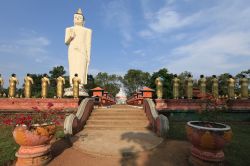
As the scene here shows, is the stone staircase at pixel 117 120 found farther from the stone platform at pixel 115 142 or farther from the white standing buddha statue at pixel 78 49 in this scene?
the white standing buddha statue at pixel 78 49

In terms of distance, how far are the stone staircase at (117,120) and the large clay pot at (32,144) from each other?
9.95ft

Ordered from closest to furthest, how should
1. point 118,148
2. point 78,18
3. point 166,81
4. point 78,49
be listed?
point 118,148 → point 78,49 → point 78,18 → point 166,81

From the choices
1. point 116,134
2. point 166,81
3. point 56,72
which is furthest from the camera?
point 56,72

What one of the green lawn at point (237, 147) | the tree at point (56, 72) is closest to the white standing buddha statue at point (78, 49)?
the green lawn at point (237, 147)

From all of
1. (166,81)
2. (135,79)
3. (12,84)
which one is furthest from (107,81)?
(12,84)

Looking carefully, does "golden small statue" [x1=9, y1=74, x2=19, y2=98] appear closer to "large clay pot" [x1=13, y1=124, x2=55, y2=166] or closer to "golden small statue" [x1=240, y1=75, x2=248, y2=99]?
"large clay pot" [x1=13, y1=124, x2=55, y2=166]

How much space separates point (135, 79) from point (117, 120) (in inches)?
1649

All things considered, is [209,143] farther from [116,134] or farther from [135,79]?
[135,79]

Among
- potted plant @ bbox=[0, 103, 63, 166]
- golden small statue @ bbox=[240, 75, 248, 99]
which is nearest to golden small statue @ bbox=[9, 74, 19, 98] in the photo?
potted plant @ bbox=[0, 103, 63, 166]

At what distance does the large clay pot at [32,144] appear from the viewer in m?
4.74

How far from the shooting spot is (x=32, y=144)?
4816 mm

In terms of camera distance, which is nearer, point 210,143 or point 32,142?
point 210,143

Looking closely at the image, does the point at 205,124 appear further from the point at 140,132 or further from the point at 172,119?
the point at 172,119

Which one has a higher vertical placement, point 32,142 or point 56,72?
point 56,72
